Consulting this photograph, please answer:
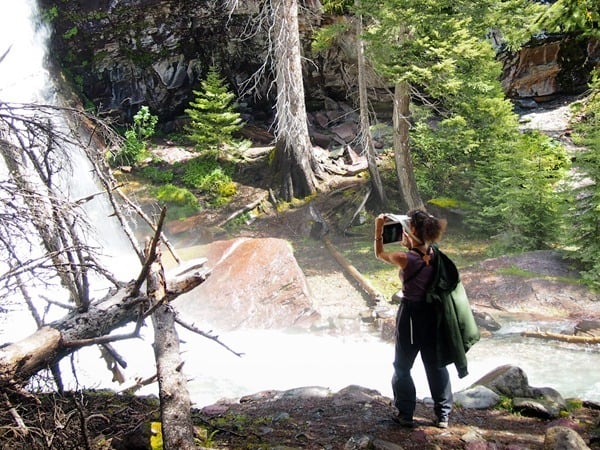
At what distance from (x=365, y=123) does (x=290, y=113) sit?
246cm

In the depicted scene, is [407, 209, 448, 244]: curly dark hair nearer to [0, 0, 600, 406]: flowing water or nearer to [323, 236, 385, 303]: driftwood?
[0, 0, 600, 406]: flowing water

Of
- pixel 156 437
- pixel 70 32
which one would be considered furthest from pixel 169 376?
pixel 70 32

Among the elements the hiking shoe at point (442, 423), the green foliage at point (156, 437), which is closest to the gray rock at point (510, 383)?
the hiking shoe at point (442, 423)

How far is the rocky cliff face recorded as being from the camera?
Answer: 18312 millimetres

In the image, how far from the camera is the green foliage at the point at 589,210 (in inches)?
345

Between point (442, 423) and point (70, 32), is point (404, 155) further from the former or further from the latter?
point (70, 32)

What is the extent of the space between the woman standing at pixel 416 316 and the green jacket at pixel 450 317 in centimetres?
5

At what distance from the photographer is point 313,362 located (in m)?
7.34

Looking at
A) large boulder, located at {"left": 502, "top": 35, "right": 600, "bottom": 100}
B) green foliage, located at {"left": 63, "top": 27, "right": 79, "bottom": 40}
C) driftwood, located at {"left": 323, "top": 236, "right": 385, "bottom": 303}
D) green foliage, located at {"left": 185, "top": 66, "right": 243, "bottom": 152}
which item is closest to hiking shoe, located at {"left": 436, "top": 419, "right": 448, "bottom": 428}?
driftwood, located at {"left": 323, "top": 236, "right": 385, "bottom": 303}

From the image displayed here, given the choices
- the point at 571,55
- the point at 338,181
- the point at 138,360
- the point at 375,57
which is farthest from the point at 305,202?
the point at 571,55

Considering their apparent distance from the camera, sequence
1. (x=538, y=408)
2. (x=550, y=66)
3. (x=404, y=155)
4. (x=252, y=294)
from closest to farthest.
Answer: (x=538, y=408) → (x=252, y=294) → (x=404, y=155) → (x=550, y=66)

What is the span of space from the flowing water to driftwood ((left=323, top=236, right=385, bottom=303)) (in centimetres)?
141

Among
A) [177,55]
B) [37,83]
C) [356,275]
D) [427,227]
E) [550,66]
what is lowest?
[356,275]

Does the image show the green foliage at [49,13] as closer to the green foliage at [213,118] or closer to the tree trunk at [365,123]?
the green foliage at [213,118]
